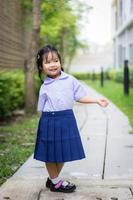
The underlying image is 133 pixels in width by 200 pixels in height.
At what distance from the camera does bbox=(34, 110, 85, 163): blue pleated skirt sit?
17.9 feet

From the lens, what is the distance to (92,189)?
18.2 ft

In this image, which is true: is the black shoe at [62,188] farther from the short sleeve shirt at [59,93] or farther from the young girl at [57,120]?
the short sleeve shirt at [59,93]

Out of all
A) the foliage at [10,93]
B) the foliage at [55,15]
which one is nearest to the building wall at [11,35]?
the foliage at [55,15]

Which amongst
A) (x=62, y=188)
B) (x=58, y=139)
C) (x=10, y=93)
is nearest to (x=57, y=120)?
(x=58, y=139)

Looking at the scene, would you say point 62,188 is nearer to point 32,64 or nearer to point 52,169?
point 52,169

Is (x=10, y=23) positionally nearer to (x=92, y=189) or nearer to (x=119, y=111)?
(x=119, y=111)

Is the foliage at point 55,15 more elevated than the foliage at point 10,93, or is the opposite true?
the foliage at point 55,15

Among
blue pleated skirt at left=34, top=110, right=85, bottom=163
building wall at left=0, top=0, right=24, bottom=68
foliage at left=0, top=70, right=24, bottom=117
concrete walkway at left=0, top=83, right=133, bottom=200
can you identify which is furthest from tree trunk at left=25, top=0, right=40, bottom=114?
blue pleated skirt at left=34, top=110, right=85, bottom=163

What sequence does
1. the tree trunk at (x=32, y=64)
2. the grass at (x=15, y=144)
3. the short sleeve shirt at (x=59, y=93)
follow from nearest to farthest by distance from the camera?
1. the short sleeve shirt at (x=59, y=93)
2. the grass at (x=15, y=144)
3. the tree trunk at (x=32, y=64)

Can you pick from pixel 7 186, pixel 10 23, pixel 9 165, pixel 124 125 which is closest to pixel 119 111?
pixel 124 125

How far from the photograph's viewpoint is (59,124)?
549cm

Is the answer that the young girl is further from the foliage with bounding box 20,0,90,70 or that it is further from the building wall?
the building wall

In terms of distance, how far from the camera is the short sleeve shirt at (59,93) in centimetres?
550

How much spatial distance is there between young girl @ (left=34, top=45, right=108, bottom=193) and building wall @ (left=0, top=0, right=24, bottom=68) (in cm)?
1039
